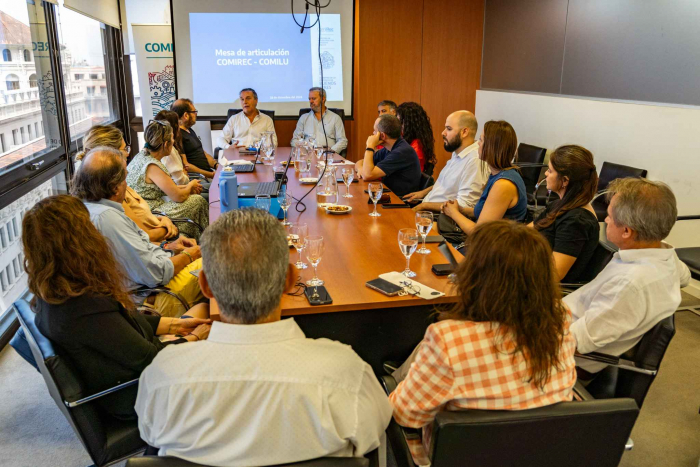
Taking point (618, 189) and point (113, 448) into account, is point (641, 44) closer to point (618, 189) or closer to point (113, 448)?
point (618, 189)

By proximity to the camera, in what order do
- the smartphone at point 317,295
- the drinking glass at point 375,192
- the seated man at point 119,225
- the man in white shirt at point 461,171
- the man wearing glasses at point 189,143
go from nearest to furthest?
the smartphone at point 317,295 → the seated man at point 119,225 → the drinking glass at point 375,192 → the man in white shirt at point 461,171 → the man wearing glasses at point 189,143

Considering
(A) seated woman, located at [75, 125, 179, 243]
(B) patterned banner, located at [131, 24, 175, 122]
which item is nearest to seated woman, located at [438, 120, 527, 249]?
(A) seated woman, located at [75, 125, 179, 243]

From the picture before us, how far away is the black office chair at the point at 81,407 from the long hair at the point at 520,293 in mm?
1136

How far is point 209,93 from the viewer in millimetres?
7438

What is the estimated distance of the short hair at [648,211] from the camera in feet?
6.42

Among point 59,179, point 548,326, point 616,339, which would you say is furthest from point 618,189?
point 59,179

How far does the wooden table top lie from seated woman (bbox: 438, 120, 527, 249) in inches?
13.7

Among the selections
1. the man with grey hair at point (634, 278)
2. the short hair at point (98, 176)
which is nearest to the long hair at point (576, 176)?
the man with grey hair at point (634, 278)

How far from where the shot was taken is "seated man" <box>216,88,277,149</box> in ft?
21.3

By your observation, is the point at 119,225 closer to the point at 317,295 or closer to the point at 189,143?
the point at 317,295

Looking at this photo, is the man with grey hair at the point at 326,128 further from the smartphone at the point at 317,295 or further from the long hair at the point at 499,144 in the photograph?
the smartphone at the point at 317,295

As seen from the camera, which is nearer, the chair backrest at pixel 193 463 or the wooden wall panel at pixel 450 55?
the chair backrest at pixel 193 463

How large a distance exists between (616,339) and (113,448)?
1.74 metres

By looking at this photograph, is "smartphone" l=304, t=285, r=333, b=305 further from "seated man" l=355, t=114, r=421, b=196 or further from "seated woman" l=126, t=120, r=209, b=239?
"seated man" l=355, t=114, r=421, b=196
